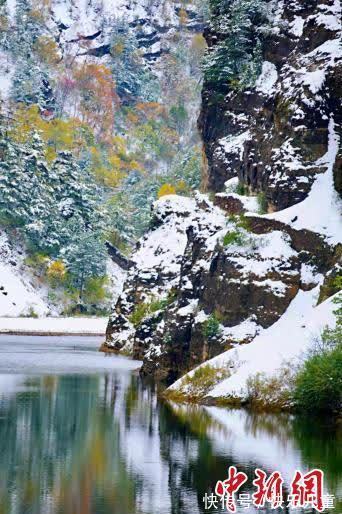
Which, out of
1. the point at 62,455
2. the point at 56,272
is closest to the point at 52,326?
the point at 56,272

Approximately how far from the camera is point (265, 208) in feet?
186

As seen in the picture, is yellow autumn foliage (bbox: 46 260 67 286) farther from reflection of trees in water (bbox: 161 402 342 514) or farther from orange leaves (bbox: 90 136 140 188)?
reflection of trees in water (bbox: 161 402 342 514)

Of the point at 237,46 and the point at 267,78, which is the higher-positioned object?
the point at 237,46

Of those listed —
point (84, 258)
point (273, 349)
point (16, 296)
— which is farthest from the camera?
point (84, 258)

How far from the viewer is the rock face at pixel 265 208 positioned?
48922mm

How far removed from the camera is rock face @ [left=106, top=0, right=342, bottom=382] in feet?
161

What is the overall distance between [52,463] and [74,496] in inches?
203

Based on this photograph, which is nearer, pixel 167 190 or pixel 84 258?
pixel 84 258

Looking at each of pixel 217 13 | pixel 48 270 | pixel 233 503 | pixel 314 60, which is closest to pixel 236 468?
pixel 233 503

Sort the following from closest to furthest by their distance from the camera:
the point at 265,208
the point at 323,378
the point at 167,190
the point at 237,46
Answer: the point at 323,378
the point at 265,208
the point at 237,46
the point at 167,190

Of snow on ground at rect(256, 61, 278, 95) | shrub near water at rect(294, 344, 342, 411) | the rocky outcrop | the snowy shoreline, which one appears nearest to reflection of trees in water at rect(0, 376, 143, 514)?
shrub near water at rect(294, 344, 342, 411)

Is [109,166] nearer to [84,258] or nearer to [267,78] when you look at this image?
[84,258]

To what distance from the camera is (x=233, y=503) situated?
77.9 ft

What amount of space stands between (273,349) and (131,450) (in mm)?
11740
